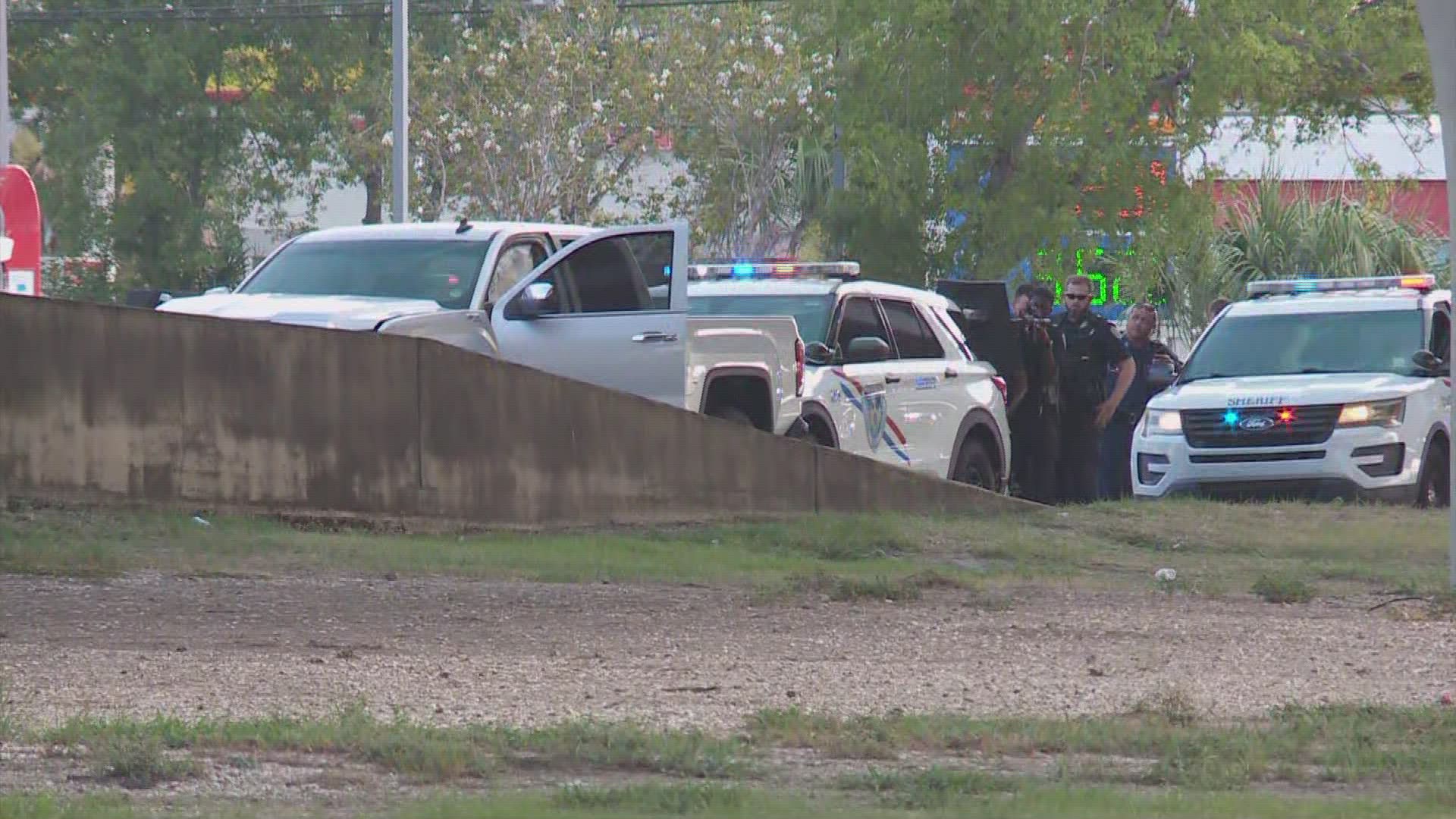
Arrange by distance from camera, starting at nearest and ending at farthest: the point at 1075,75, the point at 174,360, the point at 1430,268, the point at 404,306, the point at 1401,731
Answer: the point at 1401,731 → the point at 174,360 → the point at 404,306 → the point at 1075,75 → the point at 1430,268

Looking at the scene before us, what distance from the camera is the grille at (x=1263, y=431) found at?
17.4 metres

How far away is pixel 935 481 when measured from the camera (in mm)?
15953

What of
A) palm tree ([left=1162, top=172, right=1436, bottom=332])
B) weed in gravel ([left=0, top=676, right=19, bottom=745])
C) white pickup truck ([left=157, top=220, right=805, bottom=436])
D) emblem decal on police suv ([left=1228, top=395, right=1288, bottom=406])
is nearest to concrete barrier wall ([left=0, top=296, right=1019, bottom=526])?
white pickup truck ([left=157, top=220, right=805, bottom=436])

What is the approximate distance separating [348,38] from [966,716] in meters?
40.7

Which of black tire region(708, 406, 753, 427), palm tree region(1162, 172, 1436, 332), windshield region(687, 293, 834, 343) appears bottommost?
black tire region(708, 406, 753, 427)

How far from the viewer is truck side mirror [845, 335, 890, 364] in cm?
1593

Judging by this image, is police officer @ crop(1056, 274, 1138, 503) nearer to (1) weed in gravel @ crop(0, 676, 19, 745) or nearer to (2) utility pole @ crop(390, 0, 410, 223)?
(1) weed in gravel @ crop(0, 676, 19, 745)

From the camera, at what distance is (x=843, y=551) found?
44.3 feet

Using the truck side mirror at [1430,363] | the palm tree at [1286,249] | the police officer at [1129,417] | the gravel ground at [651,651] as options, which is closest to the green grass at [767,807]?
the gravel ground at [651,651]

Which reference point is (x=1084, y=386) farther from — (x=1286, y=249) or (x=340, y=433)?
(x=1286, y=249)

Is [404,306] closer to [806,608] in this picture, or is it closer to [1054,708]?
[806,608]

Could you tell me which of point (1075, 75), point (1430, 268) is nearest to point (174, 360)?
point (1075, 75)

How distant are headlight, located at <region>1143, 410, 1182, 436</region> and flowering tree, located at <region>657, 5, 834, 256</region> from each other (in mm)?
20142

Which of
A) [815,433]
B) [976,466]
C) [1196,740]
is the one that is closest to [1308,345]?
[976,466]
